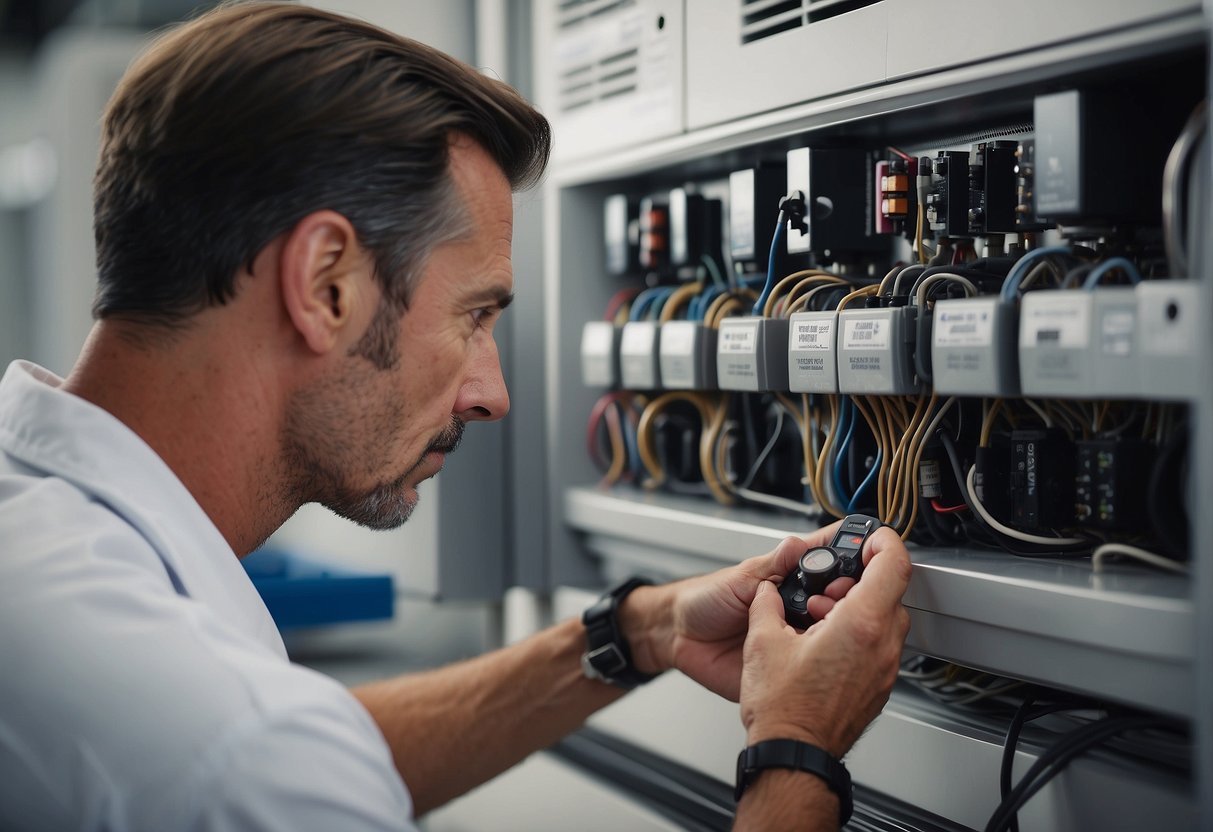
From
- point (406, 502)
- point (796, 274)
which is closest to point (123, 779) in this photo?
point (406, 502)

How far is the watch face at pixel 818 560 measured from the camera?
92cm

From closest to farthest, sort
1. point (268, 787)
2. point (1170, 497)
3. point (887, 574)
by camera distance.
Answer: point (268, 787) < point (1170, 497) < point (887, 574)

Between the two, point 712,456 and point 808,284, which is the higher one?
point 808,284

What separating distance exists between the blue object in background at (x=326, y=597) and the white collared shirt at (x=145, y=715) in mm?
721

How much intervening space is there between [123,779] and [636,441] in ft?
2.58

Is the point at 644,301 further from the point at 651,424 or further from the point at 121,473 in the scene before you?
the point at 121,473

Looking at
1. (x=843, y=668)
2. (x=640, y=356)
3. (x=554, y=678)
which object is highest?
(x=640, y=356)

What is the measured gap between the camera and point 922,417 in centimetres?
95

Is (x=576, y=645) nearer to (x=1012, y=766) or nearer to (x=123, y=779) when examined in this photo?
(x=1012, y=766)

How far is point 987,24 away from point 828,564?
1.37 feet

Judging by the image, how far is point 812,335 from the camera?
0.99m

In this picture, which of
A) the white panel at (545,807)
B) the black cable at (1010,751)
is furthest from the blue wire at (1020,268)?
the white panel at (545,807)

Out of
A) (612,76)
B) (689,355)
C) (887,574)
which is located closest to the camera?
(887,574)

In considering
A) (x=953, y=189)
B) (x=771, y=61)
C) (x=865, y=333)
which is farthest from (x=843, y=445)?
(x=771, y=61)
